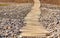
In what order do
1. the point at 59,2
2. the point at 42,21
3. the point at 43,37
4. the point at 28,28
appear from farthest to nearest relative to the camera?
the point at 59,2, the point at 42,21, the point at 28,28, the point at 43,37

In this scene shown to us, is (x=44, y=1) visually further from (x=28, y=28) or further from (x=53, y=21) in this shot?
(x=28, y=28)

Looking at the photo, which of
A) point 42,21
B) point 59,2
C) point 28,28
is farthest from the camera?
point 59,2

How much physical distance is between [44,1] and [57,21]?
1.84 m

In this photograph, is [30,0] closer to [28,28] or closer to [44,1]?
[44,1]

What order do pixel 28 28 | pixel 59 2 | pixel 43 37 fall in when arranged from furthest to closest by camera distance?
pixel 59 2 < pixel 28 28 < pixel 43 37

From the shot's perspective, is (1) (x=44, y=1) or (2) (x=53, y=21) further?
(1) (x=44, y=1)

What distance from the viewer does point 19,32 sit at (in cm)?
197

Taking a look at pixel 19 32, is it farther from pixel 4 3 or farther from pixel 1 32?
pixel 4 3

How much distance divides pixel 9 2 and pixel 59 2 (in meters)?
1.15

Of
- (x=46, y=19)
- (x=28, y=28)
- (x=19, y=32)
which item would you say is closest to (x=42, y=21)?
(x=46, y=19)

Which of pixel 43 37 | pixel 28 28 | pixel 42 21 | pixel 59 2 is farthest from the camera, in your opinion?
pixel 59 2

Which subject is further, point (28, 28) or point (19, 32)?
point (28, 28)

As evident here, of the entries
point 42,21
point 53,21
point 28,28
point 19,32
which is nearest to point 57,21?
point 53,21

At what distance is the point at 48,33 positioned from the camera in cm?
193
